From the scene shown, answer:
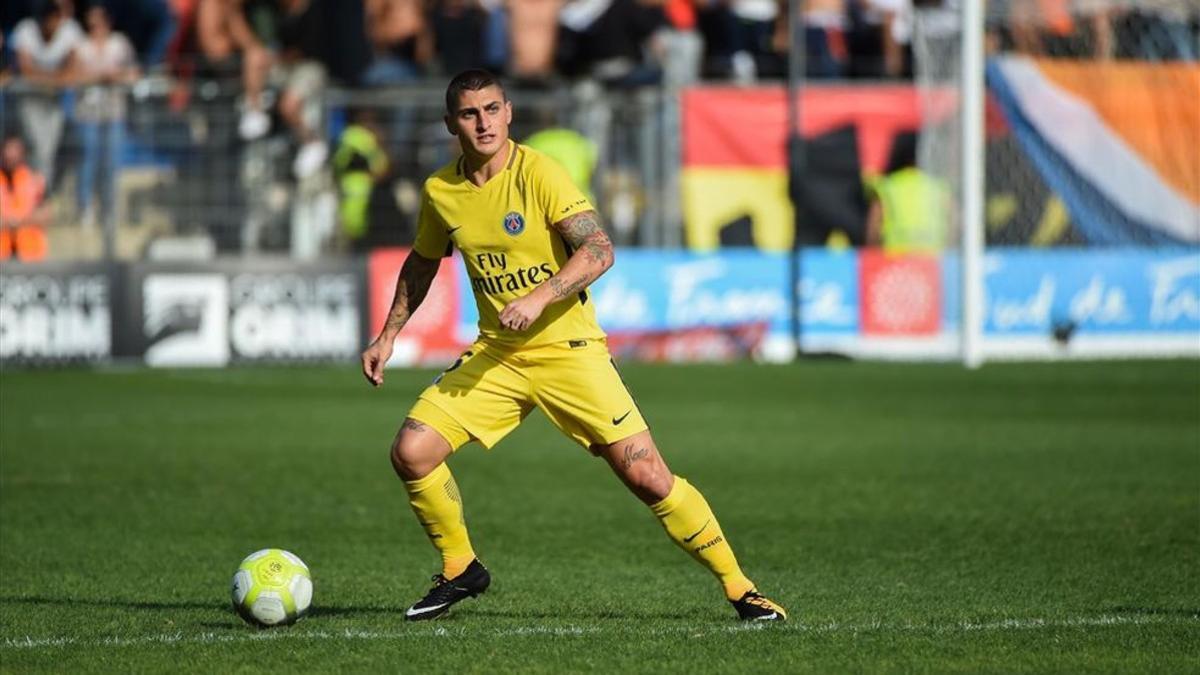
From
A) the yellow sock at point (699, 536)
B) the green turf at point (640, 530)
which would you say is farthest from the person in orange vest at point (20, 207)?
the yellow sock at point (699, 536)

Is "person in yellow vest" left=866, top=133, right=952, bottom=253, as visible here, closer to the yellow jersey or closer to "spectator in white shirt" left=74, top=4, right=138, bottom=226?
"spectator in white shirt" left=74, top=4, right=138, bottom=226

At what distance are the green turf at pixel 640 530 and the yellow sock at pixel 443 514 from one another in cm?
25

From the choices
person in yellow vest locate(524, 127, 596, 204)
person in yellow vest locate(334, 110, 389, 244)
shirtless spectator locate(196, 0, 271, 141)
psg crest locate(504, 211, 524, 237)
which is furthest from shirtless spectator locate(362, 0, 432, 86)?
psg crest locate(504, 211, 524, 237)

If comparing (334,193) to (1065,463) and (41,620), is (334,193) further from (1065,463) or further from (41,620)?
(41,620)

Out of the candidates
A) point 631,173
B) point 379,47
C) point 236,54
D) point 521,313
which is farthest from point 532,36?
point 521,313

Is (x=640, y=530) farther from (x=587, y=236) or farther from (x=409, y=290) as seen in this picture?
(x=587, y=236)

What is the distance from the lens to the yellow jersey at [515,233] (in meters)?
7.96

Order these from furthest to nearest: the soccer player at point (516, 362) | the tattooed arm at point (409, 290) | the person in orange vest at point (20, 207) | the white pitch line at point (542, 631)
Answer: the person in orange vest at point (20, 207)
the tattooed arm at point (409, 290)
the soccer player at point (516, 362)
the white pitch line at point (542, 631)

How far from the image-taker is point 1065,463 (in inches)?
559

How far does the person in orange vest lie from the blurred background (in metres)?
0.03

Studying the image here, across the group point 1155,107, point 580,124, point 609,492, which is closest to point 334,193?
point 580,124

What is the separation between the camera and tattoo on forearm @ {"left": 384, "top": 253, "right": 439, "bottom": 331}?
27.7 ft

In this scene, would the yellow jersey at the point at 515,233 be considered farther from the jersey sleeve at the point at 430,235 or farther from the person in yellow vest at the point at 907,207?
the person in yellow vest at the point at 907,207

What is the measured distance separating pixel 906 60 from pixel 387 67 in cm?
631
